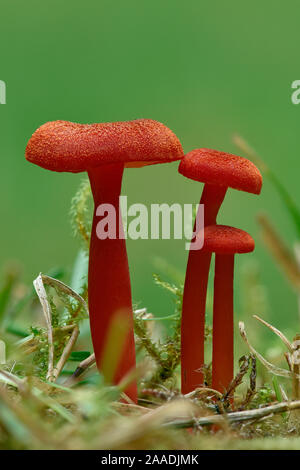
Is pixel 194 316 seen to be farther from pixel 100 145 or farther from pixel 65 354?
pixel 100 145

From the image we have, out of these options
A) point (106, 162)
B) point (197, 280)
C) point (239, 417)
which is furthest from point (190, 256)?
point (239, 417)

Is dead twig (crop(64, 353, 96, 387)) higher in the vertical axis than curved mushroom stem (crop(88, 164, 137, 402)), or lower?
lower

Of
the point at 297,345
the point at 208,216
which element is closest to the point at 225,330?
the point at 297,345

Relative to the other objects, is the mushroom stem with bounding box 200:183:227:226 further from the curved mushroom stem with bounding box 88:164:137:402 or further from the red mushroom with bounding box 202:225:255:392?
the curved mushroom stem with bounding box 88:164:137:402

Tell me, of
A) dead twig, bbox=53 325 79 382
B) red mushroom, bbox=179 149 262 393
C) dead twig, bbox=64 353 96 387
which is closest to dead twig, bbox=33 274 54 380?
dead twig, bbox=53 325 79 382

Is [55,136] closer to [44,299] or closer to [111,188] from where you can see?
[111,188]

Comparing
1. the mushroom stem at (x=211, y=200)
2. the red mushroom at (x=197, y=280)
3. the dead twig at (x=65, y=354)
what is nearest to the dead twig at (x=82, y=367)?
the dead twig at (x=65, y=354)
